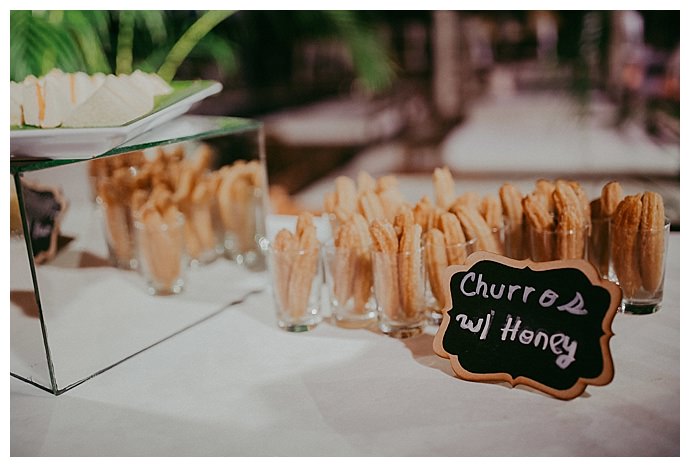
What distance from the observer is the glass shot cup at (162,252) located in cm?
126

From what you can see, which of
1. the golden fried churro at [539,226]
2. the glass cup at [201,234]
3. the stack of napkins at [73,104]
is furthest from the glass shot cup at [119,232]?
the golden fried churro at [539,226]

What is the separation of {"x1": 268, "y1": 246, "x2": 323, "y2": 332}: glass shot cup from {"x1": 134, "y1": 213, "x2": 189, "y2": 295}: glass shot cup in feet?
0.88

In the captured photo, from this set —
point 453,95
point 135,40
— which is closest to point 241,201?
point 135,40

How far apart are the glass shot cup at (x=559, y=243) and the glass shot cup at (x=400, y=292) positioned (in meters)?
0.20

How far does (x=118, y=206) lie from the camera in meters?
1.38

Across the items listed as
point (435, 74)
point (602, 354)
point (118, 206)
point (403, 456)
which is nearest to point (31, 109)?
point (118, 206)

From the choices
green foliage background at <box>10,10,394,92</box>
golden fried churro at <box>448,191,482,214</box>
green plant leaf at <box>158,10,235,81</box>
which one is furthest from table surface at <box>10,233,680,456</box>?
green plant leaf at <box>158,10,235,81</box>

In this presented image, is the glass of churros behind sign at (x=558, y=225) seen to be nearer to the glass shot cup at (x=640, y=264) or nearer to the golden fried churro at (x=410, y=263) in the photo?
the glass shot cup at (x=640, y=264)

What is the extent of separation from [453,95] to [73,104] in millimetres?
3071

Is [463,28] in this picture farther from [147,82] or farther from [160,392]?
[160,392]

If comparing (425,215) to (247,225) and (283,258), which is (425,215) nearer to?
(283,258)

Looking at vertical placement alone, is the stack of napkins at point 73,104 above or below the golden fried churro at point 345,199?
above

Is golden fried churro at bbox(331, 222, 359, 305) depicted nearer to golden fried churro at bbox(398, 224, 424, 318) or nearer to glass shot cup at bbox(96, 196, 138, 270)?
golden fried churro at bbox(398, 224, 424, 318)

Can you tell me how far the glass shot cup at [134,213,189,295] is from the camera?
1.26m
